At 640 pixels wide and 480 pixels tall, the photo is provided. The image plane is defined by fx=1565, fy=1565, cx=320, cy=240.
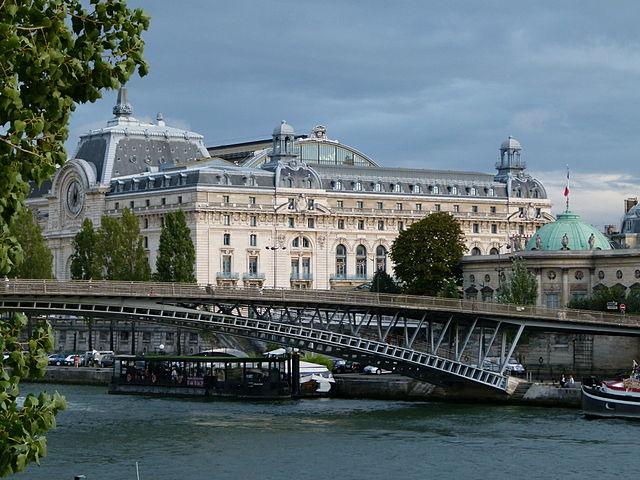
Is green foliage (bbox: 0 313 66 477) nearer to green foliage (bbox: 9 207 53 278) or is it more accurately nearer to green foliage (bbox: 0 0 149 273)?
green foliage (bbox: 0 0 149 273)

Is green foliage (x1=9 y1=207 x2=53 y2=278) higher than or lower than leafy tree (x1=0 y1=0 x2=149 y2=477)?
higher

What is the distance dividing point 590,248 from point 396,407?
102ft

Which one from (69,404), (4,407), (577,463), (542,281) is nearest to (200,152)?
(542,281)

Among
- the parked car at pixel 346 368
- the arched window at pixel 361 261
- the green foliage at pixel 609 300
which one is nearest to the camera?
the green foliage at pixel 609 300

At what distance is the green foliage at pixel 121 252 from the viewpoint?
12081 centimetres

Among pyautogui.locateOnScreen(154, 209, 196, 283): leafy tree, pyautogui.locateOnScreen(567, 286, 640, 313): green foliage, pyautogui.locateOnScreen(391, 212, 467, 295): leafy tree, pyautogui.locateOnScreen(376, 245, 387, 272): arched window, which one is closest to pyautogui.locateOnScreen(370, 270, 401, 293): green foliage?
pyautogui.locateOnScreen(391, 212, 467, 295): leafy tree

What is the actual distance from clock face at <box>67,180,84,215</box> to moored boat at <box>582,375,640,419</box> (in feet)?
277

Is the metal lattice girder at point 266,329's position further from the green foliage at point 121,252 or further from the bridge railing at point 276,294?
the green foliage at point 121,252

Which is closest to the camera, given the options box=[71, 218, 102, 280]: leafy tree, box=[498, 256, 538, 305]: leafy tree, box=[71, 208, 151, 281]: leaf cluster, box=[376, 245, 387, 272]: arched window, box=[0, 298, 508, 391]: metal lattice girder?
box=[0, 298, 508, 391]: metal lattice girder

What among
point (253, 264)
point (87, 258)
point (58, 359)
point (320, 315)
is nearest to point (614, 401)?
point (320, 315)

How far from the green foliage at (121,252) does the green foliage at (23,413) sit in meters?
99.2

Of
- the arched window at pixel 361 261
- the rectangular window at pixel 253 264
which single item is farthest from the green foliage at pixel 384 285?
the arched window at pixel 361 261

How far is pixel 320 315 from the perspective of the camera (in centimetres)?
7512

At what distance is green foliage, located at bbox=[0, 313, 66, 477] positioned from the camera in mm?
20094
